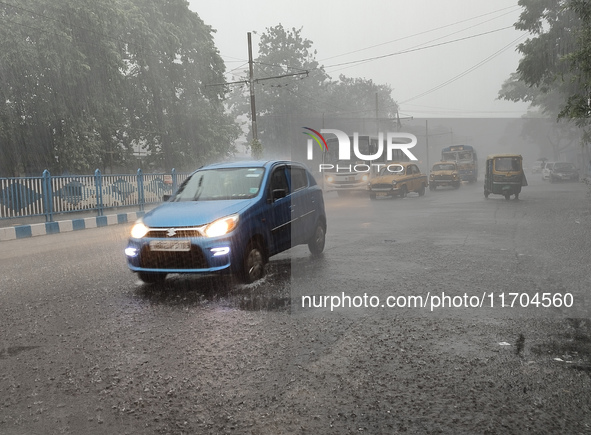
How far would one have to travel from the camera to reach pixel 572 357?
12.9ft

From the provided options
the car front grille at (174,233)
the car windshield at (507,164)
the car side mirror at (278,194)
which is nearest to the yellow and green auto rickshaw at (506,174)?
the car windshield at (507,164)

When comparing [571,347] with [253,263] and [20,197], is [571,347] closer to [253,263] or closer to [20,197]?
[253,263]

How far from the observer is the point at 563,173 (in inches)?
1657

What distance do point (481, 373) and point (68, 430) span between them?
103 inches

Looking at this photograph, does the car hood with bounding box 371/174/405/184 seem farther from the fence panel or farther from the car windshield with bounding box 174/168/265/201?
the car windshield with bounding box 174/168/265/201

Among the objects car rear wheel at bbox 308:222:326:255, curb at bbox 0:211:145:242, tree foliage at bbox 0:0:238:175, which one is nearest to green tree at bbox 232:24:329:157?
tree foliage at bbox 0:0:238:175

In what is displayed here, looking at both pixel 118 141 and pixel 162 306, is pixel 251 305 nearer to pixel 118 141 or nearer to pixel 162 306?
pixel 162 306

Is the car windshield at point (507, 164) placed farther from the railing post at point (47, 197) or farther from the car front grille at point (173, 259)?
the car front grille at point (173, 259)

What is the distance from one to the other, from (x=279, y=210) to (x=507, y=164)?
18762 millimetres

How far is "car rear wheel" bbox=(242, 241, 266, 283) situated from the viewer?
6.58 metres

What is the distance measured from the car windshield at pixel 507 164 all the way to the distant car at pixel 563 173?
70.7ft

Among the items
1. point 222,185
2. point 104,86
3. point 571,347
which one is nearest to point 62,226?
point 222,185

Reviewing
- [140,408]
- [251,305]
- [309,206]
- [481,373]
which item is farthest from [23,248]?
[481,373]

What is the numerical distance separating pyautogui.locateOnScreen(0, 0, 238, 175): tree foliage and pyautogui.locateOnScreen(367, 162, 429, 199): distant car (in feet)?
47.3
